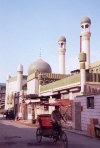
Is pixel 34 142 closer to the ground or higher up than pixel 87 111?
closer to the ground

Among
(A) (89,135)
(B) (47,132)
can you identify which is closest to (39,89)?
(A) (89,135)

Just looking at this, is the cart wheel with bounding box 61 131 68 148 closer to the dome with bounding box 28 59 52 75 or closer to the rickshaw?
the rickshaw

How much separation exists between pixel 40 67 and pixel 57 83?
1434cm

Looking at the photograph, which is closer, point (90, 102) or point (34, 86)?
point (90, 102)

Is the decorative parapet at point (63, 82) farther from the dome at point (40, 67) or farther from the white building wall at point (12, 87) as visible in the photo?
the white building wall at point (12, 87)

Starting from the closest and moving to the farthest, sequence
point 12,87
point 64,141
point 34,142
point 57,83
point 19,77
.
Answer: point 64,141 → point 34,142 → point 57,83 → point 19,77 → point 12,87

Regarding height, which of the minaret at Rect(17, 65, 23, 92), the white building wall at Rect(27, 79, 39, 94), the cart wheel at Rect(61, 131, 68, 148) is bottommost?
the cart wheel at Rect(61, 131, 68, 148)

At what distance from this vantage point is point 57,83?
32688mm

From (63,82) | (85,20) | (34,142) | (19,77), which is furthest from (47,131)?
(19,77)

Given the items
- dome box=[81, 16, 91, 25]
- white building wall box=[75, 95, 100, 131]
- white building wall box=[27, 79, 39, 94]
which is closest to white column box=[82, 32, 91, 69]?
dome box=[81, 16, 91, 25]

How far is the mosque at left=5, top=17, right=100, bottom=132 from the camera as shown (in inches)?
1049

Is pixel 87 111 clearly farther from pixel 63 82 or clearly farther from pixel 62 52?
pixel 62 52

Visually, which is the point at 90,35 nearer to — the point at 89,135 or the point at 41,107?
the point at 41,107

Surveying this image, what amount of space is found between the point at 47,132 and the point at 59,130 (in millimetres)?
1305
